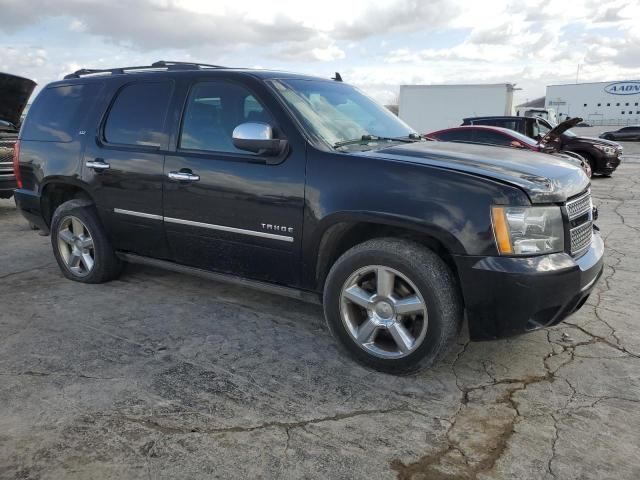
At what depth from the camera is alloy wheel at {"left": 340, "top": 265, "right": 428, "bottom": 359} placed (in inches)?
122

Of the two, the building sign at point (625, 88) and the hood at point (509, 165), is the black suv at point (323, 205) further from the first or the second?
the building sign at point (625, 88)

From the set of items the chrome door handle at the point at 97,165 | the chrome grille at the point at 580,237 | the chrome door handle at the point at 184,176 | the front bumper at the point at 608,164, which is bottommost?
the front bumper at the point at 608,164

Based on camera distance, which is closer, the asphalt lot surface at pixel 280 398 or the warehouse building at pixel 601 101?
the asphalt lot surface at pixel 280 398

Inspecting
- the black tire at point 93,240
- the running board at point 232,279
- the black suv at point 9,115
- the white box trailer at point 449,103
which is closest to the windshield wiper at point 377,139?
the running board at point 232,279

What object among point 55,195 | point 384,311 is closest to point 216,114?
point 384,311

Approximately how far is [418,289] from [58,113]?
373cm

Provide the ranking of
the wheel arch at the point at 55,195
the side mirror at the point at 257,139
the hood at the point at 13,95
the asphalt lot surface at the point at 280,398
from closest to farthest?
the asphalt lot surface at the point at 280,398
the side mirror at the point at 257,139
the wheel arch at the point at 55,195
the hood at the point at 13,95

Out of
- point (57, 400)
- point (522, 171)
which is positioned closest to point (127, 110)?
point (57, 400)

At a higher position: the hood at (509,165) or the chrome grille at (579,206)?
the hood at (509,165)

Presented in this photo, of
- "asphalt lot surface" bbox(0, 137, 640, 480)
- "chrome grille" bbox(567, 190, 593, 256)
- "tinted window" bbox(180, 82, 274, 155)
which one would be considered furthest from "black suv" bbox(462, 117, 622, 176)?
"tinted window" bbox(180, 82, 274, 155)

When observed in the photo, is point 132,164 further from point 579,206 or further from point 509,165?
point 579,206

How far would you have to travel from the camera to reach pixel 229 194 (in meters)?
3.66

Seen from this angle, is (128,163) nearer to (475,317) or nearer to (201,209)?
(201,209)

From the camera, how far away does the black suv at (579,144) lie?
1399 cm
